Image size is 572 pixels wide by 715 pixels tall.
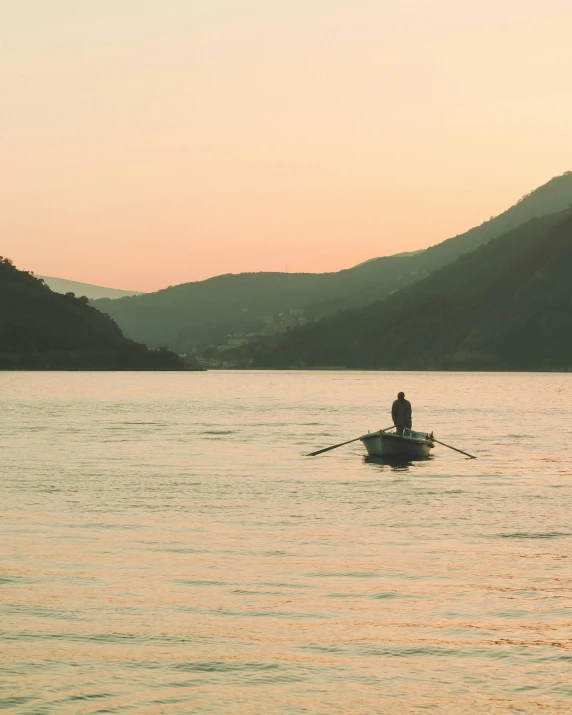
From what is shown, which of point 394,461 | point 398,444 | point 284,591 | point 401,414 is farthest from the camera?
point 394,461

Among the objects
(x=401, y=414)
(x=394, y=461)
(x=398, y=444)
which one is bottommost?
(x=394, y=461)

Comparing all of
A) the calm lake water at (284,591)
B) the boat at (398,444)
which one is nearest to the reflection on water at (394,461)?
the boat at (398,444)

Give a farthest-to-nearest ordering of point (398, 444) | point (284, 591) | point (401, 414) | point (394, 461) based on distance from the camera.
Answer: point (394, 461) → point (401, 414) → point (398, 444) → point (284, 591)

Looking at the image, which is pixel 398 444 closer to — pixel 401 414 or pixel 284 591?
pixel 401 414

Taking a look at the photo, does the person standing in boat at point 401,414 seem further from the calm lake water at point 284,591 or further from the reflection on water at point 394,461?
the calm lake water at point 284,591

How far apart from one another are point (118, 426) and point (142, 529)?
55.3 m

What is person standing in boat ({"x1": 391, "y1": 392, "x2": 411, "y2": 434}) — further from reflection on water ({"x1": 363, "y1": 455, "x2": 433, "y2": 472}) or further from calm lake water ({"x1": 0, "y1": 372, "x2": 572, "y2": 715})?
calm lake water ({"x1": 0, "y1": 372, "x2": 572, "y2": 715})

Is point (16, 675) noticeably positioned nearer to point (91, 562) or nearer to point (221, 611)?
point (221, 611)

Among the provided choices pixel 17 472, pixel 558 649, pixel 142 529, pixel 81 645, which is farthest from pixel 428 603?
pixel 17 472

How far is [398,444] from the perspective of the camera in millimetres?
50375

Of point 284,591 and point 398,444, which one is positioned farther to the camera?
point 398,444

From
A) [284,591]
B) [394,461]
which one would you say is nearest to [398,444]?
[394,461]

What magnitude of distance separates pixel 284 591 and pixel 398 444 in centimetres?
3048

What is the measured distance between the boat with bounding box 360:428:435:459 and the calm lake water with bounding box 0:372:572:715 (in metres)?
3.35
